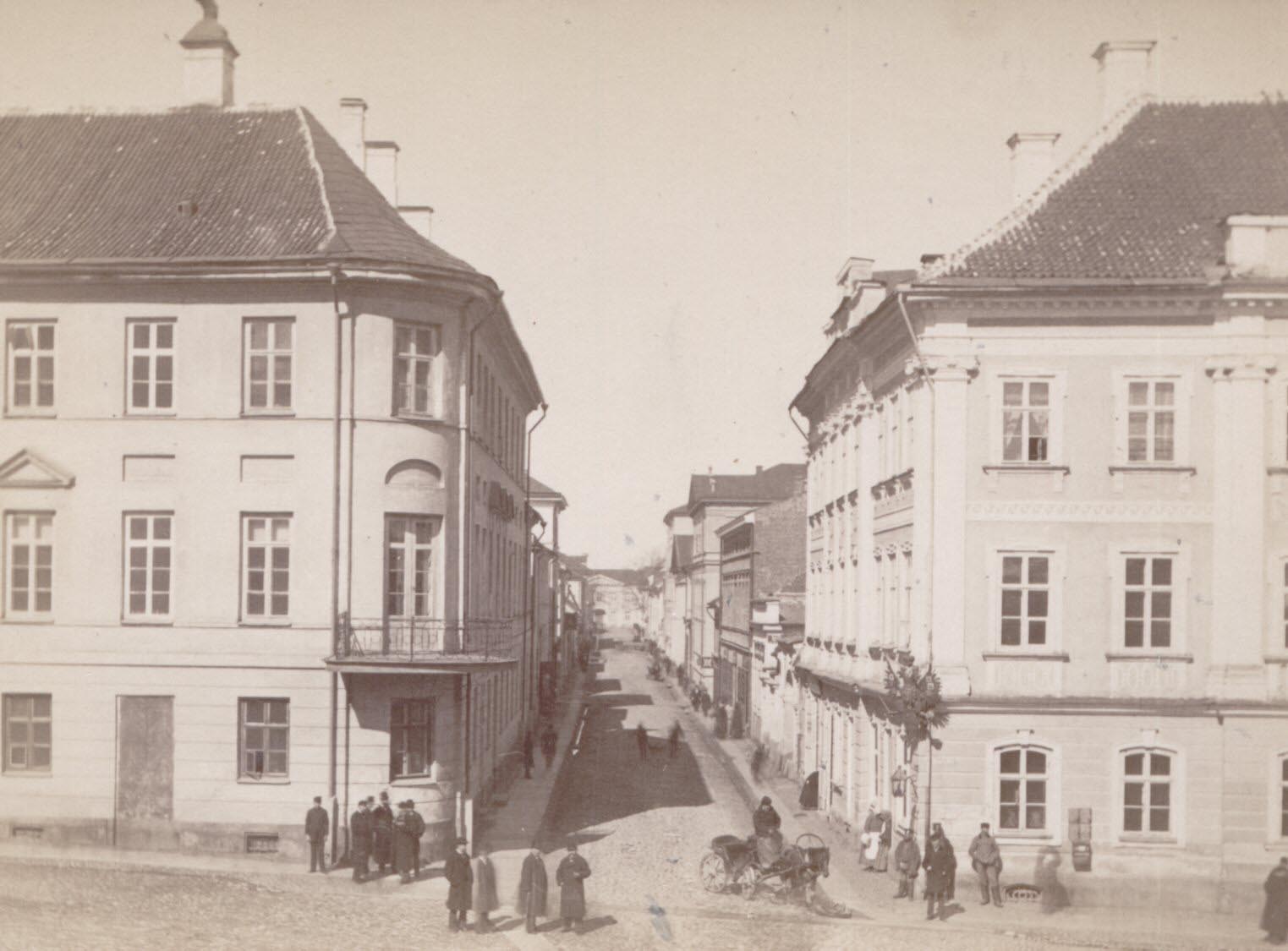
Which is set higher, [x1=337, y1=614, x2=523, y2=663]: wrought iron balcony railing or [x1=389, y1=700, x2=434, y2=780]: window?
[x1=337, y1=614, x2=523, y2=663]: wrought iron balcony railing

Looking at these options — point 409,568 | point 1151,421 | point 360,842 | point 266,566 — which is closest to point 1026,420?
point 1151,421

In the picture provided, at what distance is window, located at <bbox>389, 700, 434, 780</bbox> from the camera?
24.5m

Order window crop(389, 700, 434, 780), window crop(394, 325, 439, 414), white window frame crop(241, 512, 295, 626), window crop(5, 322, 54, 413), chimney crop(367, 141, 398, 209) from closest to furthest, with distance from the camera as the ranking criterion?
window crop(5, 322, 54, 413), white window frame crop(241, 512, 295, 626), window crop(389, 700, 434, 780), window crop(394, 325, 439, 414), chimney crop(367, 141, 398, 209)

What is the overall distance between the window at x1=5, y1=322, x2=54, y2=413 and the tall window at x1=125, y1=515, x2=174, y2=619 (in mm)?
2445

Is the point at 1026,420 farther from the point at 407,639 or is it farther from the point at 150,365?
the point at 150,365

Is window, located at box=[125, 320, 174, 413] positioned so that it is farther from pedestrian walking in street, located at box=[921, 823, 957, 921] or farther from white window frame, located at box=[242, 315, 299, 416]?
pedestrian walking in street, located at box=[921, 823, 957, 921]

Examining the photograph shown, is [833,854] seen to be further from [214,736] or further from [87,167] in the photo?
[87,167]

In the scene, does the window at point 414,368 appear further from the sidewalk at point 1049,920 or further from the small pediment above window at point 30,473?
the sidewalk at point 1049,920

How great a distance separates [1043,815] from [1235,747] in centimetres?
326

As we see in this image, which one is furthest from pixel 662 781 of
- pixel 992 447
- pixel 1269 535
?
pixel 1269 535

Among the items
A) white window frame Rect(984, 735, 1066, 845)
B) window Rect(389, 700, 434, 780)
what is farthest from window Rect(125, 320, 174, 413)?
white window frame Rect(984, 735, 1066, 845)

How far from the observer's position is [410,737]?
81.1ft

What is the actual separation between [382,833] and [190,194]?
39.4 feet

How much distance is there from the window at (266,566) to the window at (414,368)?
9.49ft
